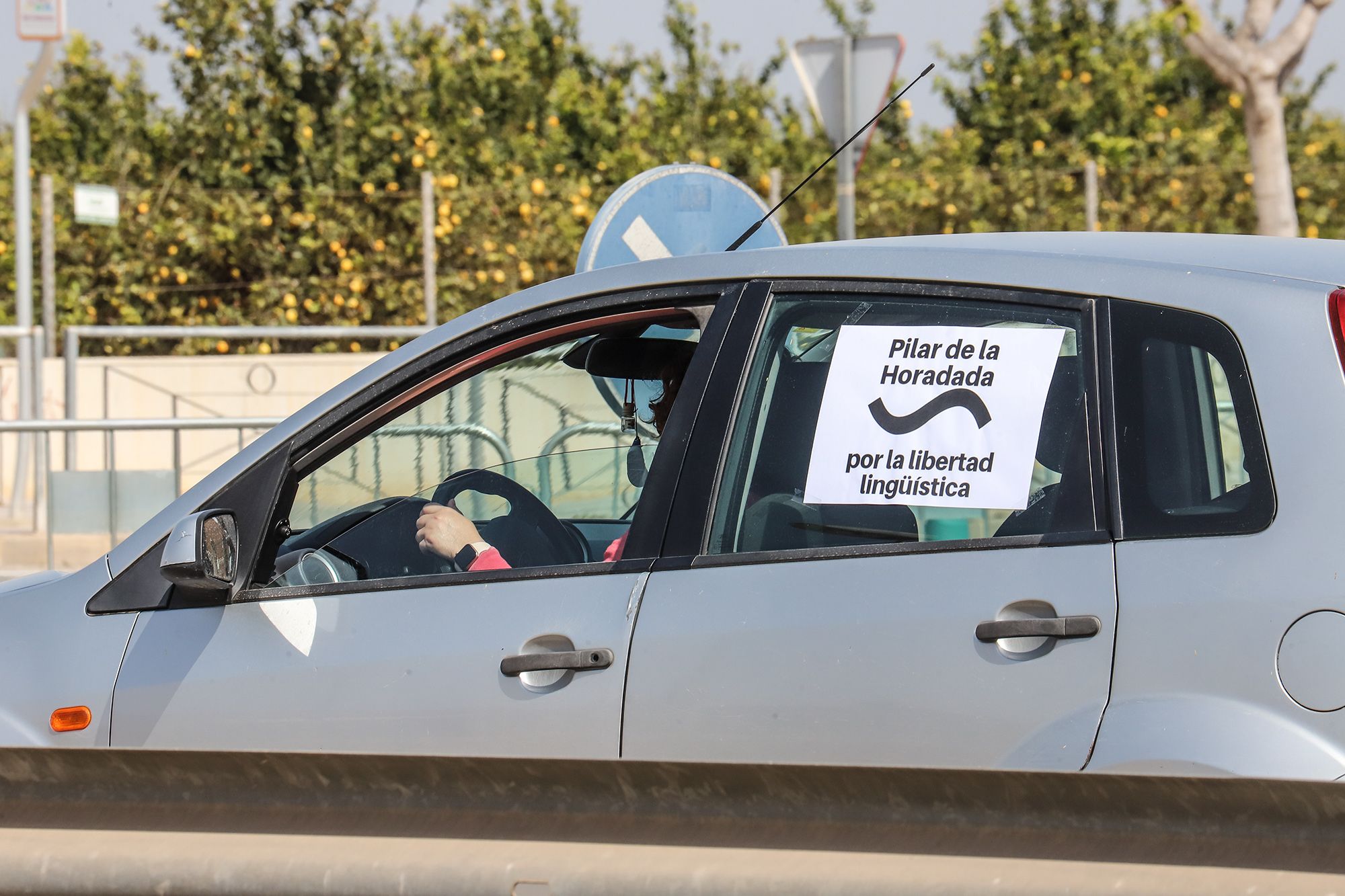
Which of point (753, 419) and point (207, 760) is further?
point (753, 419)

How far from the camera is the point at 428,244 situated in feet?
41.2

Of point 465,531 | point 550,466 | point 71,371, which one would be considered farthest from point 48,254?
point 465,531

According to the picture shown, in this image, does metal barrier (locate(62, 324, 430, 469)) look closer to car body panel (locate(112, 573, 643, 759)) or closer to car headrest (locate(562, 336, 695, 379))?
car headrest (locate(562, 336, 695, 379))

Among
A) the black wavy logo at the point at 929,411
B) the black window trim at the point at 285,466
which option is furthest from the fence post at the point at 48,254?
the black wavy logo at the point at 929,411

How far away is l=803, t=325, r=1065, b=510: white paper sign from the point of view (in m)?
2.43

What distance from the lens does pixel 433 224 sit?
42.7ft

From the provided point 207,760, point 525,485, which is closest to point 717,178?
point 525,485

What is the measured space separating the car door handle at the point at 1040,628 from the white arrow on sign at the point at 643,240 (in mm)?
3272

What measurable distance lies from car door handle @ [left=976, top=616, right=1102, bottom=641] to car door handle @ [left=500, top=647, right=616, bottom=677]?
0.63 metres

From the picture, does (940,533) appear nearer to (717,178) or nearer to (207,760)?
(207,760)

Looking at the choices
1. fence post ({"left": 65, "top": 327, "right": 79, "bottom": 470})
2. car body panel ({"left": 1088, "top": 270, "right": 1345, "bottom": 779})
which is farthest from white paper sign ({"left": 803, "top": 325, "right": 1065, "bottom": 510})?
fence post ({"left": 65, "top": 327, "right": 79, "bottom": 470})

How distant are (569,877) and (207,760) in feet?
1.69

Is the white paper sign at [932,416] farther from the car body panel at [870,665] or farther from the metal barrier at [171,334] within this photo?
the metal barrier at [171,334]

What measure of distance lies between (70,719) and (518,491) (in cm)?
97
